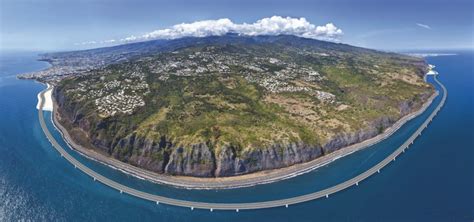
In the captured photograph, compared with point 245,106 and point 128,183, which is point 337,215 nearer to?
point 128,183

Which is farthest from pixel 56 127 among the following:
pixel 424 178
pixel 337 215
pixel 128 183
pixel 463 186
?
pixel 463 186

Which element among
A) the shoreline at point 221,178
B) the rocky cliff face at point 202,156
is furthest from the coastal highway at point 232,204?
the rocky cliff face at point 202,156

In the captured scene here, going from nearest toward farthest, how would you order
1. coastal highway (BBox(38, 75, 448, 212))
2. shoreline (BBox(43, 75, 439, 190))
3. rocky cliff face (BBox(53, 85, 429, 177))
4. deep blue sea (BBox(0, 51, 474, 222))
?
deep blue sea (BBox(0, 51, 474, 222)) < coastal highway (BBox(38, 75, 448, 212)) < shoreline (BBox(43, 75, 439, 190)) < rocky cliff face (BBox(53, 85, 429, 177))

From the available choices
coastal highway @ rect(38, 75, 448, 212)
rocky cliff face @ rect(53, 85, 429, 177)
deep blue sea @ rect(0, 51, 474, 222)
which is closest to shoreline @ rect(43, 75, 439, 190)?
rocky cliff face @ rect(53, 85, 429, 177)

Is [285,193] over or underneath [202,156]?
underneath

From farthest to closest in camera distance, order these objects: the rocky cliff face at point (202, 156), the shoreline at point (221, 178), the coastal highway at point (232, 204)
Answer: the rocky cliff face at point (202, 156)
the shoreline at point (221, 178)
the coastal highway at point (232, 204)

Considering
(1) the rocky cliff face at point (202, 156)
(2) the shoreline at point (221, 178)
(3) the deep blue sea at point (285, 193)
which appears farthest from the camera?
(1) the rocky cliff face at point (202, 156)

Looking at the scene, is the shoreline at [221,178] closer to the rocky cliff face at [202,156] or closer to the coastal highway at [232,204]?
the rocky cliff face at [202,156]

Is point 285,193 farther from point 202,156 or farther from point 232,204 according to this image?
point 202,156

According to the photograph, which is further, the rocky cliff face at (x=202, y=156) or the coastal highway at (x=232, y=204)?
the rocky cliff face at (x=202, y=156)

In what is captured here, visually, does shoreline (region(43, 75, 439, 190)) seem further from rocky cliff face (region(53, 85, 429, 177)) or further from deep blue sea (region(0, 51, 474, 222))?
deep blue sea (region(0, 51, 474, 222))

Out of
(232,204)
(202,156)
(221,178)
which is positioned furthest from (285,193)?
(202,156)

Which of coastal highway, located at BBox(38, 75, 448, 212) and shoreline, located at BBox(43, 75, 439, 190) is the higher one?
shoreline, located at BBox(43, 75, 439, 190)
